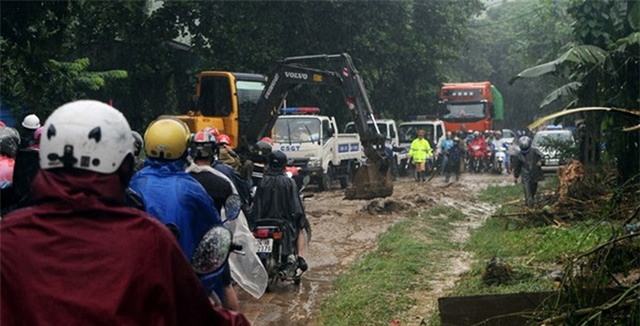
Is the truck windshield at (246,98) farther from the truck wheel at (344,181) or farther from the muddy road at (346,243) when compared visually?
the truck wheel at (344,181)

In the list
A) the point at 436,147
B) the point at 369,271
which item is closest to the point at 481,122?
the point at 436,147

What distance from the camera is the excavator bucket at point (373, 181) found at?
19500mm

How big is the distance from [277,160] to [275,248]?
0.97 m

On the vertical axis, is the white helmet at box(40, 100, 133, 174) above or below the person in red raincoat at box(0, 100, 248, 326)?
above

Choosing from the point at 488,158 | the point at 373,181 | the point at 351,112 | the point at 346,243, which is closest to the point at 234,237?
the point at 346,243

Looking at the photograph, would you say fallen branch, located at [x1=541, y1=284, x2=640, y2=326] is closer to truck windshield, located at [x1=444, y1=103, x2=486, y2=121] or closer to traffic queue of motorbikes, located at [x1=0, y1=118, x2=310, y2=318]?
traffic queue of motorbikes, located at [x1=0, y1=118, x2=310, y2=318]

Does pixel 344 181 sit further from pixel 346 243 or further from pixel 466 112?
pixel 466 112

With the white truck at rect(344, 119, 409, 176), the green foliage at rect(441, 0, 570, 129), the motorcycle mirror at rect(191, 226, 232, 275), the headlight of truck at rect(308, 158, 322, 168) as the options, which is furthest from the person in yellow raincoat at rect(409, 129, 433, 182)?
the green foliage at rect(441, 0, 570, 129)

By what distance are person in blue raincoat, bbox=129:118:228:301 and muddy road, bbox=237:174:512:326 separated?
414 cm

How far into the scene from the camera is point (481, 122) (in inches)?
1586

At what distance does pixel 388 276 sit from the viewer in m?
10.6

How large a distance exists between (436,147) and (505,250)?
2128 cm

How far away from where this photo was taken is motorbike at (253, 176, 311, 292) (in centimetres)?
1004

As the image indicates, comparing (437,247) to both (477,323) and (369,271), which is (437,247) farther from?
(477,323)
